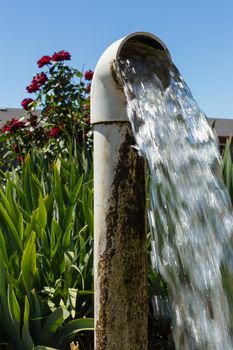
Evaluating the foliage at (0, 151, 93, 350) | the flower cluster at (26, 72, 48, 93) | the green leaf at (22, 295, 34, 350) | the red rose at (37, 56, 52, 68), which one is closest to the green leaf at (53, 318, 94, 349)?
the foliage at (0, 151, 93, 350)

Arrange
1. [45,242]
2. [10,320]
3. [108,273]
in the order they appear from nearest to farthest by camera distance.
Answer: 1. [108,273]
2. [10,320]
3. [45,242]

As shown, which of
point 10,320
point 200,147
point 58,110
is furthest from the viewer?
point 58,110

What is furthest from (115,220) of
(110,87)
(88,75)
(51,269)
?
(88,75)

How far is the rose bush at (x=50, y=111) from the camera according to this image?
15.7 feet

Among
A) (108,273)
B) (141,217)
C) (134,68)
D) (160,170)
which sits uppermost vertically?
(134,68)

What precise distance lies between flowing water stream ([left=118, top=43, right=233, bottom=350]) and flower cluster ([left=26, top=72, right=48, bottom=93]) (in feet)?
11.5

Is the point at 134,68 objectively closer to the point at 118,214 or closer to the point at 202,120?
the point at 202,120

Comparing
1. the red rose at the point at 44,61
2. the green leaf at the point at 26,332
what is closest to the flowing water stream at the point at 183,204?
the green leaf at the point at 26,332

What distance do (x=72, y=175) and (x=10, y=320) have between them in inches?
37.0

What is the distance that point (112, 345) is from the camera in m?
1.65

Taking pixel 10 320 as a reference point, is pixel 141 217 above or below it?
above

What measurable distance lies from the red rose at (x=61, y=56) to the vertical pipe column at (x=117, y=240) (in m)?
3.61

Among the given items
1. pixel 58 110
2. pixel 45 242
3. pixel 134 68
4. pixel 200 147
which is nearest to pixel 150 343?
pixel 45 242

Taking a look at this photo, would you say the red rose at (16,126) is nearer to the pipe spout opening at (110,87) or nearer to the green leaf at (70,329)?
the green leaf at (70,329)
